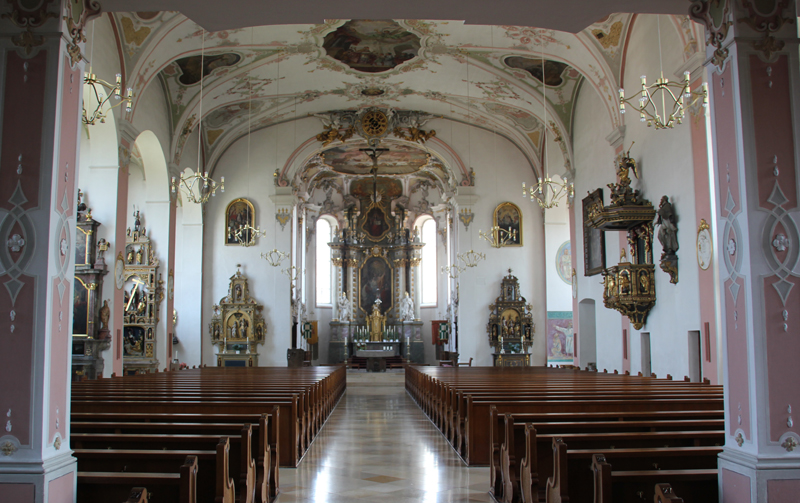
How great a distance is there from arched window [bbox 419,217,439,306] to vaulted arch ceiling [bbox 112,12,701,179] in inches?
347

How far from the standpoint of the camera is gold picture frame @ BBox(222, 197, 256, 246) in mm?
21109

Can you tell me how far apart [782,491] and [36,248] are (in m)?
4.78

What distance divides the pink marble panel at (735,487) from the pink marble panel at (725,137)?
1.68 meters

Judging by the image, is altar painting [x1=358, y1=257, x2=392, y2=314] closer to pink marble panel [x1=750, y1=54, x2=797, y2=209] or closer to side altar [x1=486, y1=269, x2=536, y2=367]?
side altar [x1=486, y1=269, x2=536, y2=367]

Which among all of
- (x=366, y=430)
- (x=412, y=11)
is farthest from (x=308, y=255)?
(x=412, y=11)

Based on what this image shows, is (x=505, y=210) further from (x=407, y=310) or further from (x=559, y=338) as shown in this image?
(x=407, y=310)

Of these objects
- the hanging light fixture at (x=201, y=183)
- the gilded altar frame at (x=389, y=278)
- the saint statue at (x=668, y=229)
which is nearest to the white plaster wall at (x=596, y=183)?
the saint statue at (x=668, y=229)

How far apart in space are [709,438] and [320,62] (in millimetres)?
13955

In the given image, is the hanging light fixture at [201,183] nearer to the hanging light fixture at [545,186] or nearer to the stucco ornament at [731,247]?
the hanging light fixture at [545,186]

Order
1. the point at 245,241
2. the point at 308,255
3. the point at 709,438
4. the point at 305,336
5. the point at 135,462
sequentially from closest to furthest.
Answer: the point at 135,462 → the point at 709,438 → the point at 245,241 → the point at 305,336 → the point at 308,255

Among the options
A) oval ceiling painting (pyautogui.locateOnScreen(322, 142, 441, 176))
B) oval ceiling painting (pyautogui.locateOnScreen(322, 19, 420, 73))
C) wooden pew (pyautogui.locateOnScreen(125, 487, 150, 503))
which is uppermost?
oval ceiling painting (pyautogui.locateOnScreen(322, 19, 420, 73))

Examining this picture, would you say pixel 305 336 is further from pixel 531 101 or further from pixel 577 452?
pixel 577 452

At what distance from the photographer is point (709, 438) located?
4.80 meters

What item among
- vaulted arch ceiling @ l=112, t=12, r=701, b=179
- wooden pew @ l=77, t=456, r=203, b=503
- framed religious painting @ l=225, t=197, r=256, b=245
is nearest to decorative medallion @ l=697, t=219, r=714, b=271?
vaulted arch ceiling @ l=112, t=12, r=701, b=179
